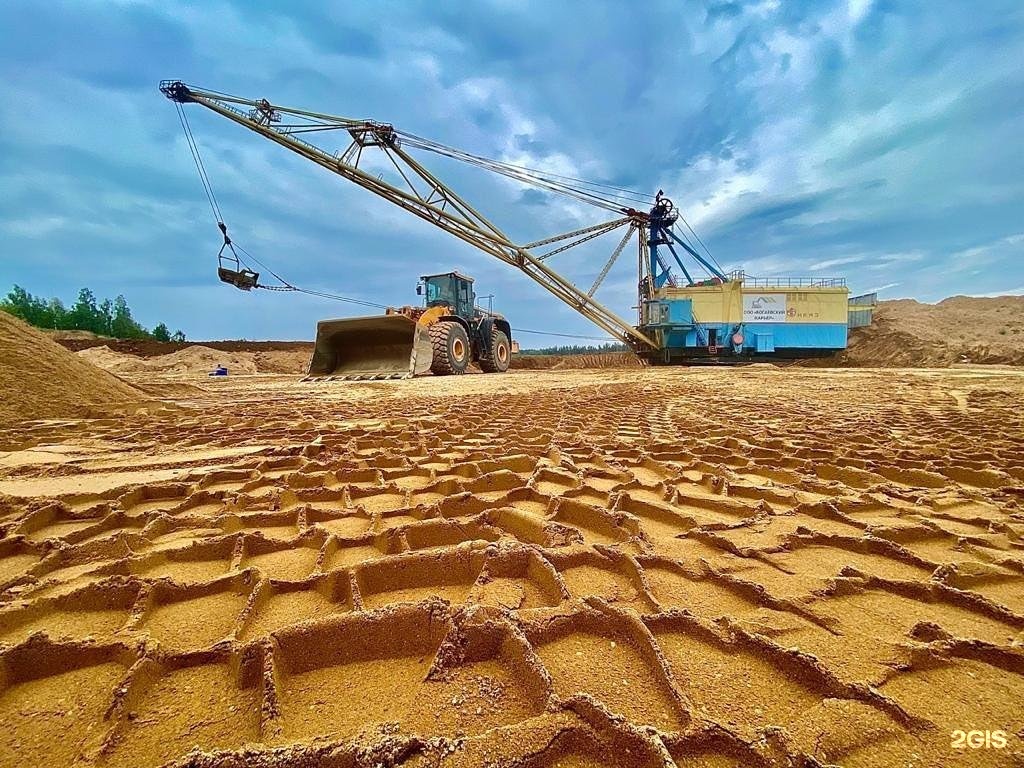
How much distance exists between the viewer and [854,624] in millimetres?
1247

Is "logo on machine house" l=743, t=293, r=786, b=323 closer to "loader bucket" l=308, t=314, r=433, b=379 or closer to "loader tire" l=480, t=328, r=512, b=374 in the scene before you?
"loader tire" l=480, t=328, r=512, b=374

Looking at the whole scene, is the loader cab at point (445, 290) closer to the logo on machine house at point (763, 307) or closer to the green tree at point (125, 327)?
the logo on machine house at point (763, 307)

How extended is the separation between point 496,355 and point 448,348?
12.9 ft

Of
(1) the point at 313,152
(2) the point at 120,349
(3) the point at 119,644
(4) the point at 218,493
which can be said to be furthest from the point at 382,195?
(2) the point at 120,349

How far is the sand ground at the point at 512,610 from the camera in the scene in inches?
34.3

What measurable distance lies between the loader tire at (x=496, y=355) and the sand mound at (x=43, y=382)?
9.56 meters

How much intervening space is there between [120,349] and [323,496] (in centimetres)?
2516

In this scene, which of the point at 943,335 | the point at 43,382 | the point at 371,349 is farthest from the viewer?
the point at 943,335

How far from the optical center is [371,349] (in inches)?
467

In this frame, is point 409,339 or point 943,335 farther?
point 943,335

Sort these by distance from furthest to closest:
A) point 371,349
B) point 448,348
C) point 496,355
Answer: point 496,355, point 371,349, point 448,348

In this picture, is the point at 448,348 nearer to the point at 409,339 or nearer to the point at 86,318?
the point at 409,339

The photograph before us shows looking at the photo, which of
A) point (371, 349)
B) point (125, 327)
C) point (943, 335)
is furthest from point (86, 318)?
point (943, 335)

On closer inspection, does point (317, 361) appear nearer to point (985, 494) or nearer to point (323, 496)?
point (323, 496)
